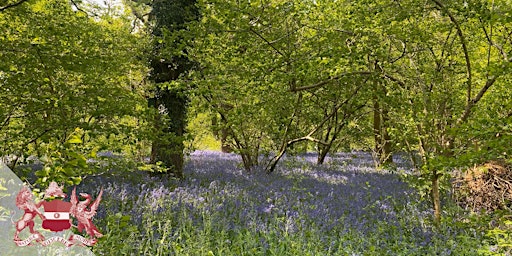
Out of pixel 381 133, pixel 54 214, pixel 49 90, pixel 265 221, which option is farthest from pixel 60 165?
pixel 381 133

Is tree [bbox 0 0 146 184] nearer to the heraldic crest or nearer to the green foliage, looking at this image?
the green foliage

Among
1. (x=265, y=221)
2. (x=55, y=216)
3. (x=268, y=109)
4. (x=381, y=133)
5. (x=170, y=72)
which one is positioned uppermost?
(x=170, y=72)

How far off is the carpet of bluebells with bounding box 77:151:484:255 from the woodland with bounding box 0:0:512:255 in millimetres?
39

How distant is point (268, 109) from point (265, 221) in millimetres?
4251

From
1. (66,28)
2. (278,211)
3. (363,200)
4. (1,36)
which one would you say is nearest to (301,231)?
Answer: (278,211)

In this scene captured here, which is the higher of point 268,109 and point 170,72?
point 170,72

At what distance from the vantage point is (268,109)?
32.7 feet

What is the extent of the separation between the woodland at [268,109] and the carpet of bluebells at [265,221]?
1.5 inches

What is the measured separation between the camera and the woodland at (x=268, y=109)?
5277 mm

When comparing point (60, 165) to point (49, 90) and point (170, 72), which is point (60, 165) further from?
point (170, 72)

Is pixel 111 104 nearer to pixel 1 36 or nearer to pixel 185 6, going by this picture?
pixel 1 36

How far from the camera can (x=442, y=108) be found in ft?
24.0

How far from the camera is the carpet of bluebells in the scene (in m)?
4.93

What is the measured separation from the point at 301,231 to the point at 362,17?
335 centimetres
